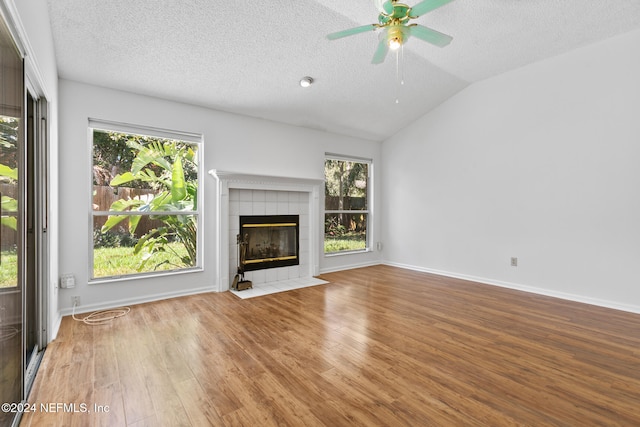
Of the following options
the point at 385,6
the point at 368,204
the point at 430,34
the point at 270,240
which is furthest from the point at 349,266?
the point at 385,6

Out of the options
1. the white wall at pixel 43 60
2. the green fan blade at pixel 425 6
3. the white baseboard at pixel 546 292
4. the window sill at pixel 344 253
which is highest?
the green fan blade at pixel 425 6

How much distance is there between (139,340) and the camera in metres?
2.58

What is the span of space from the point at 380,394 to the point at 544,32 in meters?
4.15

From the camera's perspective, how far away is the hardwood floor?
1.67m

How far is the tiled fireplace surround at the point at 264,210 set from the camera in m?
4.13

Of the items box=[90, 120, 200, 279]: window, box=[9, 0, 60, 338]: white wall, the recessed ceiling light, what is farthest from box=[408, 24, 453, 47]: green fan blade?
box=[90, 120, 200, 279]: window

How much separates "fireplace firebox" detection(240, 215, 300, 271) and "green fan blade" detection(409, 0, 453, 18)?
3.22 m

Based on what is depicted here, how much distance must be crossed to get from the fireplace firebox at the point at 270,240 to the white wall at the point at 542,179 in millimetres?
2315

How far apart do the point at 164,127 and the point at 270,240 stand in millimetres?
2130

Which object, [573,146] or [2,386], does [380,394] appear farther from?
[573,146]

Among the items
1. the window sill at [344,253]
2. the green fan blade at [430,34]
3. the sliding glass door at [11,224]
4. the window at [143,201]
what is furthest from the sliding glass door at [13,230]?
the window sill at [344,253]

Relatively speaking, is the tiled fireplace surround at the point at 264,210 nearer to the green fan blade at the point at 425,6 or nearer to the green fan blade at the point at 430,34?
the green fan blade at the point at 430,34

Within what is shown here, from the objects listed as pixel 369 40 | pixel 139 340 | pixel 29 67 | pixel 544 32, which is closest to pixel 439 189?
pixel 544 32

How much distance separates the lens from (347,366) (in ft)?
7.09
